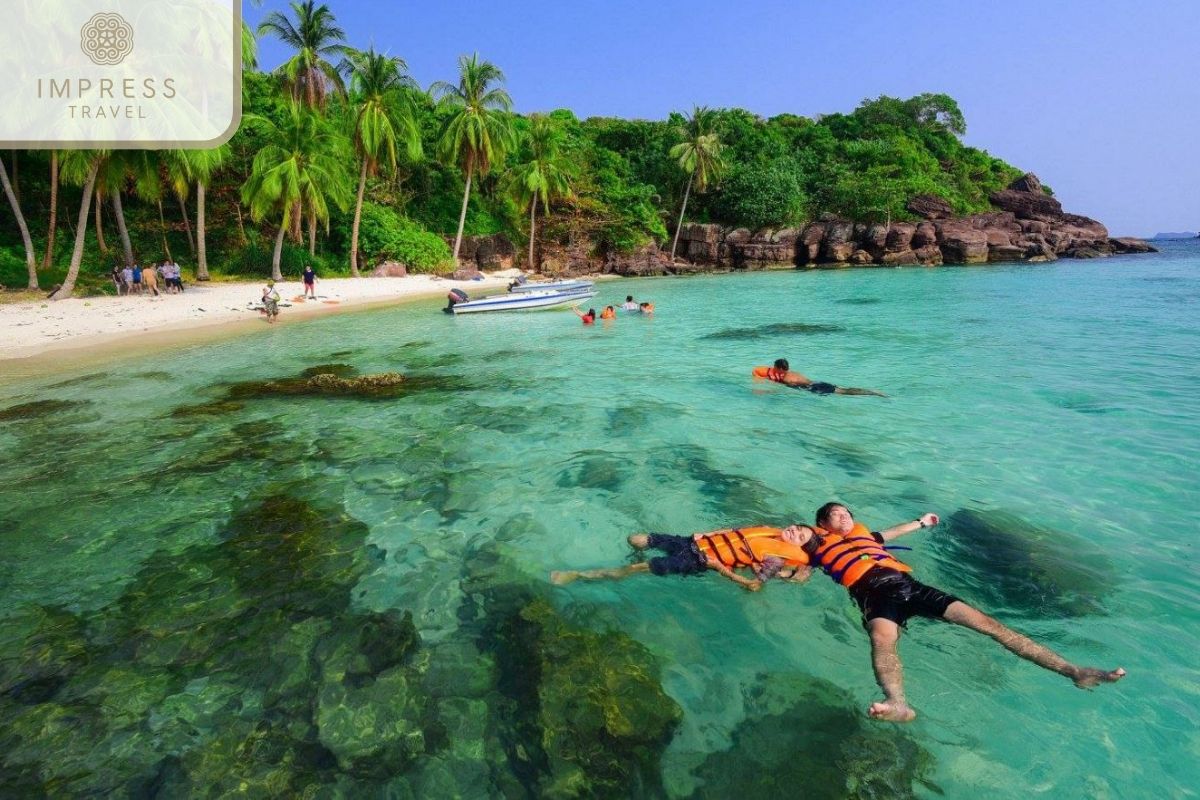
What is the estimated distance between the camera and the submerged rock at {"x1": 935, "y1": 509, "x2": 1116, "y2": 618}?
4.41 metres

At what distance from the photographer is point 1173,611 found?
Answer: 4.28 meters

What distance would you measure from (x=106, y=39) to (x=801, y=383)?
22171 millimetres

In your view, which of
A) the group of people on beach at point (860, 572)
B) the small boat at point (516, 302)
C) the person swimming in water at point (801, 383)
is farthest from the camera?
the small boat at point (516, 302)

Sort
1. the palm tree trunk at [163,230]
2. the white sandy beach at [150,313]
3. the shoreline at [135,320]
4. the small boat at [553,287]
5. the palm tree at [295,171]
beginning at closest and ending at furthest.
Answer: the shoreline at [135,320] < the white sandy beach at [150,313] < the small boat at [553,287] < the palm tree at [295,171] < the palm tree trunk at [163,230]

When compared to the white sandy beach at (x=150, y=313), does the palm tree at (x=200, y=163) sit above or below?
above

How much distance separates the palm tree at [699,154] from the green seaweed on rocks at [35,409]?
4208 cm

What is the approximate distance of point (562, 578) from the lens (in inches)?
189

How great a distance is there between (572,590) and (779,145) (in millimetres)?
57360

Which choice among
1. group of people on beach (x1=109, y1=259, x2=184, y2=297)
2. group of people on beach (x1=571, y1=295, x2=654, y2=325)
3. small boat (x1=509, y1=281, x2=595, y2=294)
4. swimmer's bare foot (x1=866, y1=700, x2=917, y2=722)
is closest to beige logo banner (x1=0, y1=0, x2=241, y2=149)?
group of people on beach (x1=109, y1=259, x2=184, y2=297)

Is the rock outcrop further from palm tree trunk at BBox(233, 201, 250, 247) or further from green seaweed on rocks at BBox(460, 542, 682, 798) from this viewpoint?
green seaweed on rocks at BBox(460, 542, 682, 798)

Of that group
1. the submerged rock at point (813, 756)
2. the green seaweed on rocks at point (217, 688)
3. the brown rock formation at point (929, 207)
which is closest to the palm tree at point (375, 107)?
the green seaweed on rocks at point (217, 688)

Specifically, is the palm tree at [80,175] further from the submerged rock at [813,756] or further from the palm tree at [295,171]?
the submerged rock at [813,756]

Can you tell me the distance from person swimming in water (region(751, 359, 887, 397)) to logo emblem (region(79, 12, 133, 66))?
68.6 feet

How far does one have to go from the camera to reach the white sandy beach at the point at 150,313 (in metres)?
15.1
